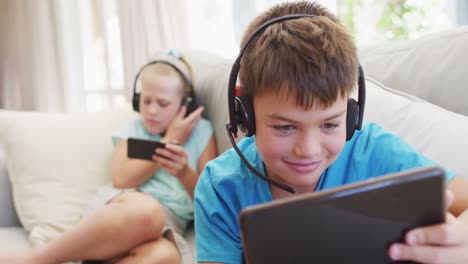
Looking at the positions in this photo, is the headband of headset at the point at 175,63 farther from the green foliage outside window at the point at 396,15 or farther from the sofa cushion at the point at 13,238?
the green foliage outside window at the point at 396,15

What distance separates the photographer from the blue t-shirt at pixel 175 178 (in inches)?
59.2

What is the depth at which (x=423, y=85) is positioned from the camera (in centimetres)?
109

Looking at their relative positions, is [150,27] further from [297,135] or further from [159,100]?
[297,135]

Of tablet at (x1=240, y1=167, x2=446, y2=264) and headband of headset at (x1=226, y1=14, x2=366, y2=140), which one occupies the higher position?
headband of headset at (x1=226, y1=14, x2=366, y2=140)

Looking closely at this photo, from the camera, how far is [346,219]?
53cm

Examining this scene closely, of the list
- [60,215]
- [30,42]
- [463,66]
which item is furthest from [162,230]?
[30,42]

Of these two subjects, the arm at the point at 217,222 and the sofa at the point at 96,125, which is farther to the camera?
the sofa at the point at 96,125

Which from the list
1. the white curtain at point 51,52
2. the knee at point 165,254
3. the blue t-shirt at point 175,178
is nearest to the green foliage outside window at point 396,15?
the blue t-shirt at point 175,178

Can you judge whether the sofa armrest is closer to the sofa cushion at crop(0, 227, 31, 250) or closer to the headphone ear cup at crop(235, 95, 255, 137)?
the sofa cushion at crop(0, 227, 31, 250)

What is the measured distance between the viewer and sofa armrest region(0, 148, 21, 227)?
1725 mm

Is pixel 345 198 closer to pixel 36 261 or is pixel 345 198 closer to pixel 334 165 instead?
pixel 334 165

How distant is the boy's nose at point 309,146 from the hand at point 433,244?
0.19 m

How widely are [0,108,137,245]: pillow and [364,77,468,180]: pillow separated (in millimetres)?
1051

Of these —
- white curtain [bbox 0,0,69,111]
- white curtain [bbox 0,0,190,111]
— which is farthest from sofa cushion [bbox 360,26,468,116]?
white curtain [bbox 0,0,69,111]
